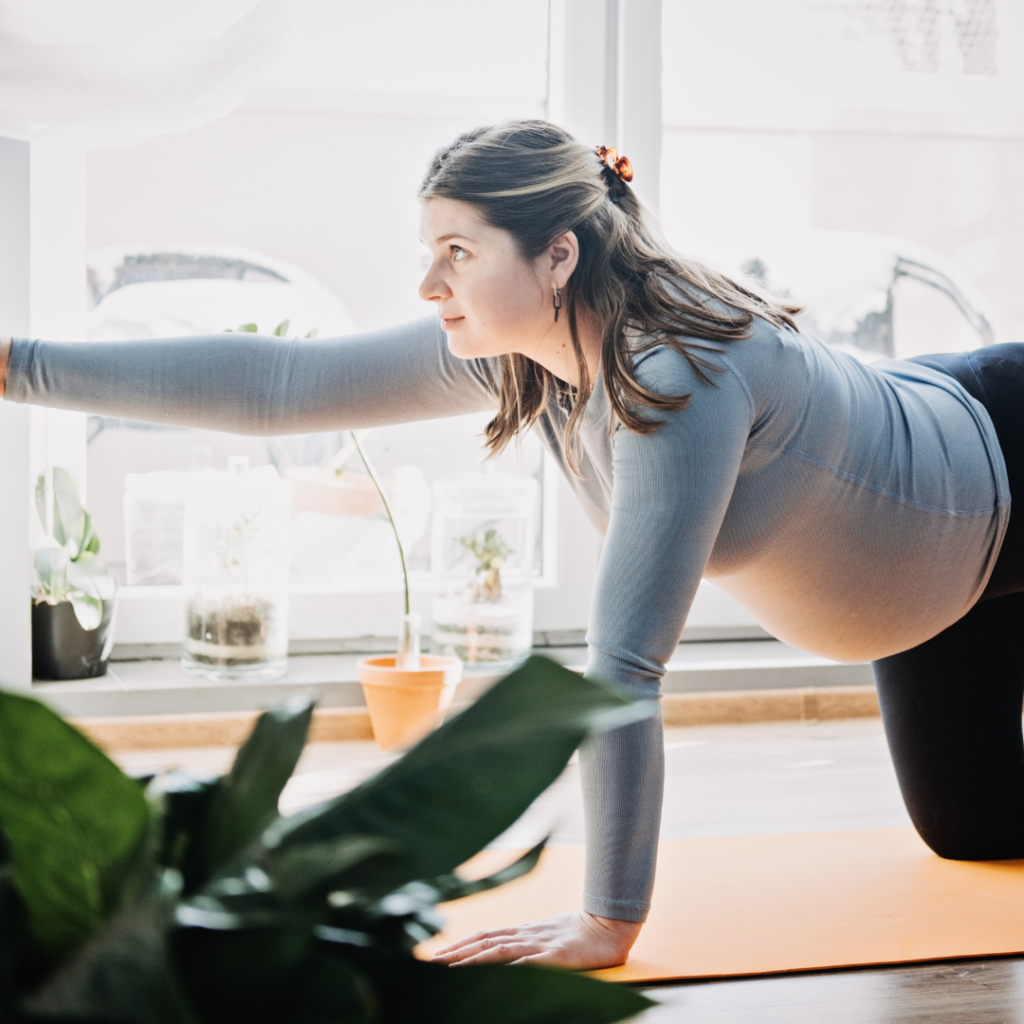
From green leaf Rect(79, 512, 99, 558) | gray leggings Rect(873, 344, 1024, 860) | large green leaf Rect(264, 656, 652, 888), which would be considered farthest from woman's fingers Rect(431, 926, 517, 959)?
green leaf Rect(79, 512, 99, 558)

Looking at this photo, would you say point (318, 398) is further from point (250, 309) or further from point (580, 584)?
point (580, 584)

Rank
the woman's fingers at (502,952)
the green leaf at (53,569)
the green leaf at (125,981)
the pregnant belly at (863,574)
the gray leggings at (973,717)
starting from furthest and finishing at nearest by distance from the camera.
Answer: the green leaf at (53,569) < the gray leggings at (973,717) < the pregnant belly at (863,574) < the woman's fingers at (502,952) < the green leaf at (125,981)

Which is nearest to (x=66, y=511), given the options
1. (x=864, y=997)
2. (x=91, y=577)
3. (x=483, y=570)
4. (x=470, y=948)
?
(x=91, y=577)

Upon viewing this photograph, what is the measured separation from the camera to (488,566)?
212cm

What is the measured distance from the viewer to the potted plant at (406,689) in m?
1.86

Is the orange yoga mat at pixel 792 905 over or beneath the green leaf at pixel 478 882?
beneath

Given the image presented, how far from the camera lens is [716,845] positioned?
1.53m

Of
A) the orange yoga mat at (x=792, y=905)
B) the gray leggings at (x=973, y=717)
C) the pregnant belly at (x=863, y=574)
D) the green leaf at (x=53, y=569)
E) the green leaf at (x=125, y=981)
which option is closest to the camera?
the green leaf at (x=125, y=981)

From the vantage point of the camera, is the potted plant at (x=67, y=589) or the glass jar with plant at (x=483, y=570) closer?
the potted plant at (x=67, y=589)

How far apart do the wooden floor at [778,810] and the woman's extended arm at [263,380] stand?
20.2 inches

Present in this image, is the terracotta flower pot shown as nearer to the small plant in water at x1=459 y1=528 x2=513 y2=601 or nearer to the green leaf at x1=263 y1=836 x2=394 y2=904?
the small plant in water at x1=459 y1=528 x2=513 y2=601

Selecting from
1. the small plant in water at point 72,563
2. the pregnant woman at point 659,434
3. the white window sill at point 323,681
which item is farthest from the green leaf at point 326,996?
the small plant in water at point 72,563

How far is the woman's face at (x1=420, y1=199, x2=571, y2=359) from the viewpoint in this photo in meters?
1.22

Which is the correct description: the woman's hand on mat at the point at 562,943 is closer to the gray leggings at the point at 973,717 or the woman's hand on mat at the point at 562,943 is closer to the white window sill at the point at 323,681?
the gray leggings at the point at 973,717
